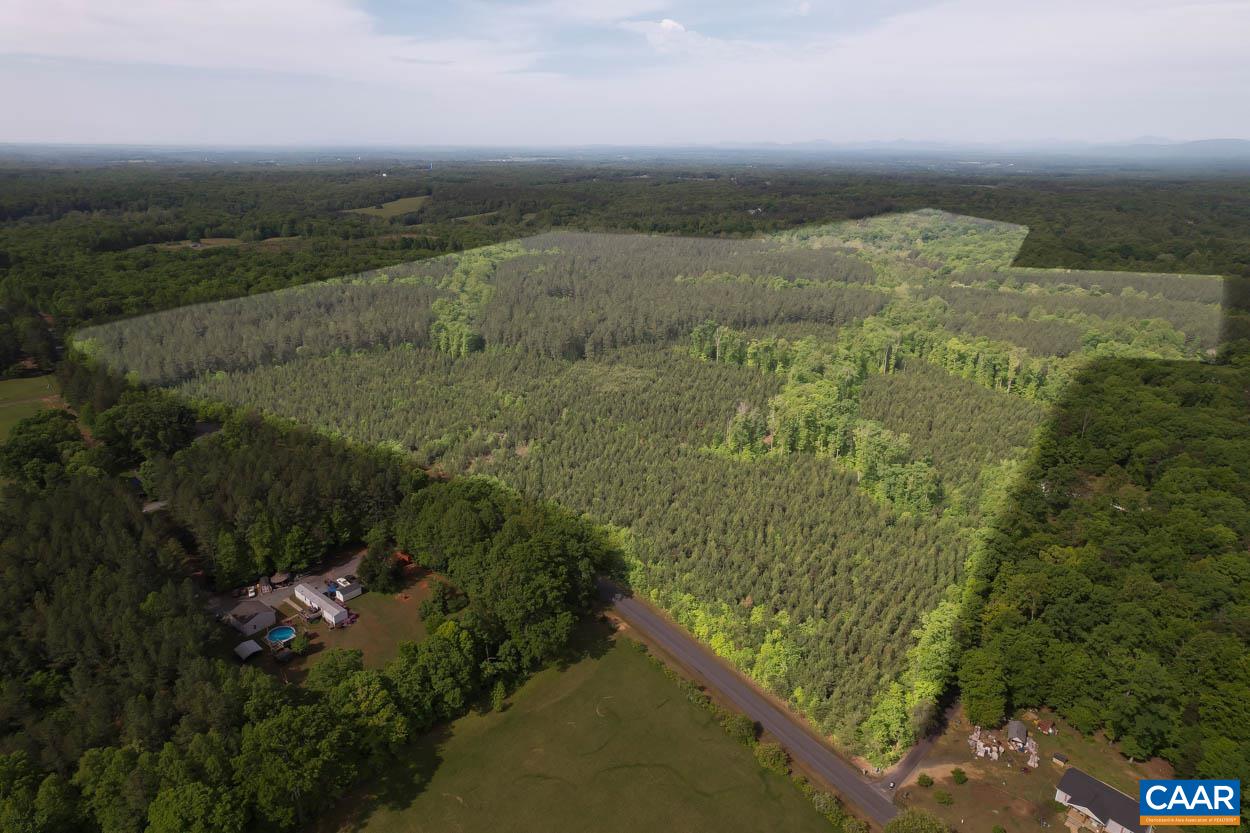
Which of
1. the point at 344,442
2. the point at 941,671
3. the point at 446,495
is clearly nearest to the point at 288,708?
the point at 446,495

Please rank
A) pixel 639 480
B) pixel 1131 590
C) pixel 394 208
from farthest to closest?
pixel 394 208 < pixel 639 480 < pixel 1131 590

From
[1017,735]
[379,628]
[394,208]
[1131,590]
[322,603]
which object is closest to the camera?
[1017,735]

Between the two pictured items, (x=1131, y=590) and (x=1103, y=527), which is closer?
(x=1131, y=590)

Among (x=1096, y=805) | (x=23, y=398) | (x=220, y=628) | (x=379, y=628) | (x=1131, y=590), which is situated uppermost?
(x=1131, y=590)

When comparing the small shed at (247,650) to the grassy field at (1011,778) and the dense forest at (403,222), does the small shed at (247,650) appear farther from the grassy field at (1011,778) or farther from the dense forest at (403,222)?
the dense forest at (403,222)

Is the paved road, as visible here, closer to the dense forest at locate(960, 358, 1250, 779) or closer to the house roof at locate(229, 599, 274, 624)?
the dense forest at locate(960, 358, 1250, 779)

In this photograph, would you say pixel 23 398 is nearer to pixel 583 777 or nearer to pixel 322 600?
pixel 322 600

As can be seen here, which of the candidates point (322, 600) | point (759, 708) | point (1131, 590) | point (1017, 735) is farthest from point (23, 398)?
point (1131, 590)
